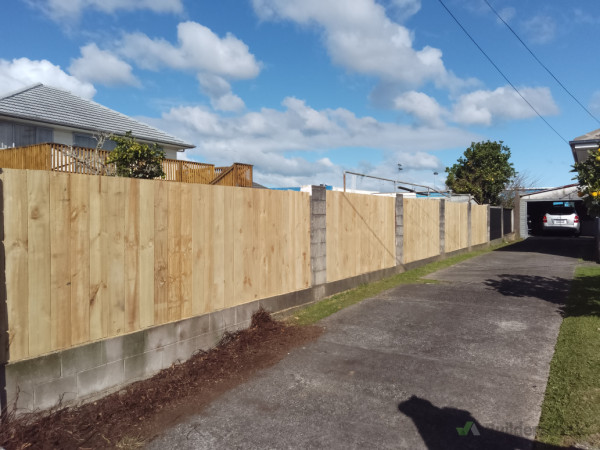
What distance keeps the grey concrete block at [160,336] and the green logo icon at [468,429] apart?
122 inches

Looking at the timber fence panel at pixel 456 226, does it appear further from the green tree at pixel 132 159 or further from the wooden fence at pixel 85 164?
the green tree at pixel 132 159

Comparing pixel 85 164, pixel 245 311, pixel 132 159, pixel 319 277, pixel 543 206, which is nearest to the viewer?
pixel 245 311

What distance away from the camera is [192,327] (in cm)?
517

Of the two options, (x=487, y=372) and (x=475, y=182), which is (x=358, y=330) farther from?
(x=475, y=182)

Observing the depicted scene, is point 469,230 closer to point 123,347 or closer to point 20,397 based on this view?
point 123,347

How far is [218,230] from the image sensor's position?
18.3ft

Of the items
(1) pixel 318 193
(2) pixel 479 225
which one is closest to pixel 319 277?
(1) pixel 318 193

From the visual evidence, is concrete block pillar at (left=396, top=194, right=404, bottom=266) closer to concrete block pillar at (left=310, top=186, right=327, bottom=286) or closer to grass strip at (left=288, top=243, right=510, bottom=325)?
grass strip at (left=288, top=243, right=510, bottom=325)

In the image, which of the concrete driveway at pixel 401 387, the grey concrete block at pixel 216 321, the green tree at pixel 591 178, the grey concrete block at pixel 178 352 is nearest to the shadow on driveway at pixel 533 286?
the concrete driveway at pixel 401 387

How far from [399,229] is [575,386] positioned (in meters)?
7.48

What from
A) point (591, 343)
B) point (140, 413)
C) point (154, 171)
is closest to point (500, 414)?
point (591, 343)

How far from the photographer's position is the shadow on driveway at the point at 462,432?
130 inches

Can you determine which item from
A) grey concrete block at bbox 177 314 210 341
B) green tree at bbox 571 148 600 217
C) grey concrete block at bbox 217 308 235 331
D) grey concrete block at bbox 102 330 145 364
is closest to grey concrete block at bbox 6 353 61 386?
grey concrete block at bbox 102 330 145 364

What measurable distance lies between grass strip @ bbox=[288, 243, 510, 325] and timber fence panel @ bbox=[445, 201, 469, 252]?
2677 millimetres
